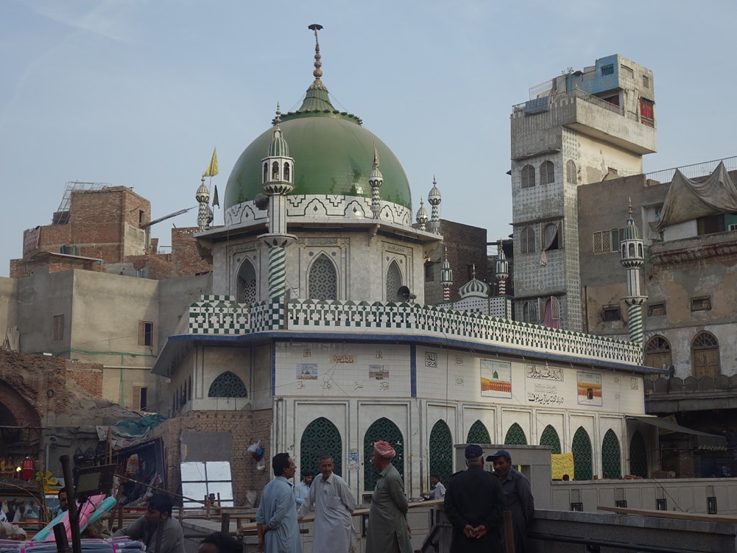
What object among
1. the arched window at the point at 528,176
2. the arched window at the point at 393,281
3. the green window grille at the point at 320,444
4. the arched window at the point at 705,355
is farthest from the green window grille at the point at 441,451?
the arched window at the point at 528,176

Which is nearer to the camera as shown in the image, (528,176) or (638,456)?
(638,456)

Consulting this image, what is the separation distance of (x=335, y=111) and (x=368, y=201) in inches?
138

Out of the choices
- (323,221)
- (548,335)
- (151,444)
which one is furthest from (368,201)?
(151,444)

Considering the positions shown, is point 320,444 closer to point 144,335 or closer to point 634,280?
point 634,280

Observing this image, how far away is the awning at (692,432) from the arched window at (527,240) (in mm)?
11811

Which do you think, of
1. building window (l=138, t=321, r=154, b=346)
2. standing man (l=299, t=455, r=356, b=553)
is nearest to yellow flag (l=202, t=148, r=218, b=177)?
building window (l=138, t=321, r=154, b=346)

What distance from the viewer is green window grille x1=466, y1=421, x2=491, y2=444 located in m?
26.3

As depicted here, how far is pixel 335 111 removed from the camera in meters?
30.0

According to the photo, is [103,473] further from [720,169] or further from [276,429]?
[720,169]

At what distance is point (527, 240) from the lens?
43625mm

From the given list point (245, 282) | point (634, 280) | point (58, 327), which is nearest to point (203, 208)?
point (245, 282)

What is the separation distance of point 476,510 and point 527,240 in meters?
34.4

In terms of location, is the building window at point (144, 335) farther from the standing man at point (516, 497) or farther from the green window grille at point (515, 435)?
the standing man at point (516, 497)

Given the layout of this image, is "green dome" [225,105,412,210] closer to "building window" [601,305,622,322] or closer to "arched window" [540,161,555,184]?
"building window" [601,305,622,322]
